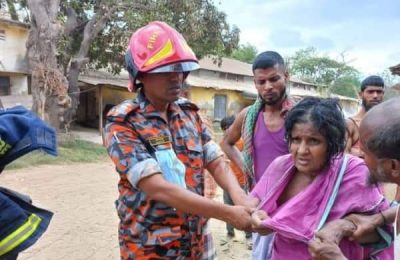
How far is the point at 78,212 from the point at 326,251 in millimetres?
5601

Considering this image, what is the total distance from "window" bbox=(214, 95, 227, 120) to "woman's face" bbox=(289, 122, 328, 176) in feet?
75.6

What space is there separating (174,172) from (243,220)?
0.36 m

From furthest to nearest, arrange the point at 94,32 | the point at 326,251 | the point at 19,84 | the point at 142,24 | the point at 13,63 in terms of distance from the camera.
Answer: the point at 19,84
the point at 13,63
the point at 94,32
the point at 142,24
the point at 326,251

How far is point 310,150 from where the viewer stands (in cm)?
183

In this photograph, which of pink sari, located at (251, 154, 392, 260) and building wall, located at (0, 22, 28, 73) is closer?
pink sari, located at (251, 154, 392, 260)

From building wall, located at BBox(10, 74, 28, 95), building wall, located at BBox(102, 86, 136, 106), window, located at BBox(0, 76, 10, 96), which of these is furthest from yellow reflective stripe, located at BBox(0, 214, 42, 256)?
building wall, located at BBox(102, 86, 136, 106)

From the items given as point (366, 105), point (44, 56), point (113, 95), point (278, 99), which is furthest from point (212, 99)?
point (278, 99)

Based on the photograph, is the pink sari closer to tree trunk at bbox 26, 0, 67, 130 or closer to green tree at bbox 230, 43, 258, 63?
tree trunk at bbox 26, 0, 67, 130

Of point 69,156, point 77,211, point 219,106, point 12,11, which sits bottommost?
point 69,156

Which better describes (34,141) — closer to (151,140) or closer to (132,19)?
(151,140)

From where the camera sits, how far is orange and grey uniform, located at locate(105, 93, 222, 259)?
1.81 m

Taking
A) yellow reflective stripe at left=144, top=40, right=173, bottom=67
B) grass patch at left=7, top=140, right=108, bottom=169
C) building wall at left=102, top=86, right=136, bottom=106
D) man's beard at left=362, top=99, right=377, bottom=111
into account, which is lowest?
grass patch at left=7, top=140, right=108, bottom=169

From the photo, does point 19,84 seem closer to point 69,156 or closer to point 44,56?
point 44,56

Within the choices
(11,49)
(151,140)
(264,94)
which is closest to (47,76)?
(11,49)
